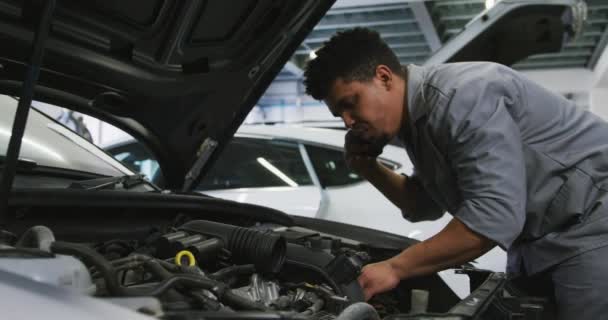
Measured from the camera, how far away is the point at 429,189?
6.59 ft

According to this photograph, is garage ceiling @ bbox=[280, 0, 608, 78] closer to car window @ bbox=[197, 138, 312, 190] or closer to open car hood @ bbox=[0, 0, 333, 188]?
car window @ bbox=[197, 138, 312, 190]

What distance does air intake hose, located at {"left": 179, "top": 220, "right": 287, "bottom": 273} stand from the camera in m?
1.54

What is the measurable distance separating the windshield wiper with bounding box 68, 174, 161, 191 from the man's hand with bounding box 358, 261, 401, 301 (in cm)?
85

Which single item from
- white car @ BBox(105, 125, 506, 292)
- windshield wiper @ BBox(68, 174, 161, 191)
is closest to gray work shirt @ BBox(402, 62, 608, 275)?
windshield wiper @ BBox(68, 174, 161, 191)

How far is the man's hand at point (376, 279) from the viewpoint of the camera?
1615mm

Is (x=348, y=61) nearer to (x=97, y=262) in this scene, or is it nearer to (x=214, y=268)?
(x=214, y=268)

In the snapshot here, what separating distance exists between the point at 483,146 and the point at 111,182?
1.15 m

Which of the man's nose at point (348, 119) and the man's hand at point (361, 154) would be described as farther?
the man's hand at point (361, 154)

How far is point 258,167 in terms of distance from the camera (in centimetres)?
397

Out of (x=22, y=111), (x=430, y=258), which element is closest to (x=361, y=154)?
(x=430, y=258)

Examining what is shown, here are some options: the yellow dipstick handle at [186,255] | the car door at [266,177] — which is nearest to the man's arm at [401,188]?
the yellow dipstick handle at [186,255]

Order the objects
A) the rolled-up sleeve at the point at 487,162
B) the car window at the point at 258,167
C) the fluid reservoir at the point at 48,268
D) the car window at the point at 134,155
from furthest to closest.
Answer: the car window at the point at 134,155, the car window at the point at 258,167, the rolled-up sleeve at the point at 487,162, the fluid reservoir at the point at 48,268

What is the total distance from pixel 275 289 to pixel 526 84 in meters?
0.93

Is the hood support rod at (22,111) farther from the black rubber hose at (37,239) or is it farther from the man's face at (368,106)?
the man's face at (368,106)
